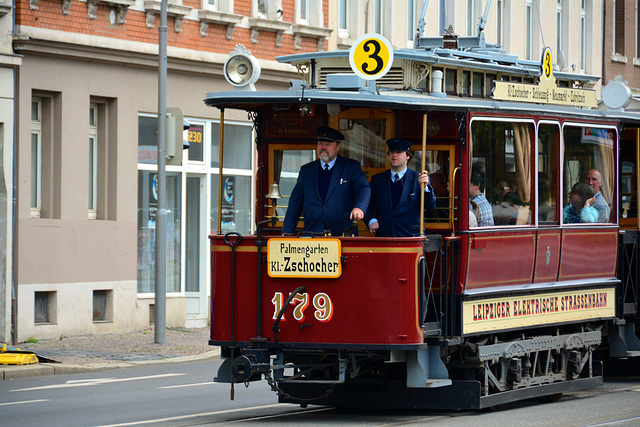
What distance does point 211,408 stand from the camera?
1306 centimetres

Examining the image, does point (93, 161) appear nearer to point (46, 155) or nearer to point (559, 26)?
point (46, 155)

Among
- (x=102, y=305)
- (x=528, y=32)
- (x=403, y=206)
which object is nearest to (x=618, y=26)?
(x=528, y=32)

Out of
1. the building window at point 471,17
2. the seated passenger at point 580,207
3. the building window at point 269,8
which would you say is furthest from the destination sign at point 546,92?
the building window at point 471,17

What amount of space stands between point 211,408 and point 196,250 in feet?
38.9

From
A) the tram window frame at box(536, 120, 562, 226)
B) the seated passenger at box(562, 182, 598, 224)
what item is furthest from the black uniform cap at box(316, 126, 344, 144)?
the seated passenger at box(562, 182, 598, 224)

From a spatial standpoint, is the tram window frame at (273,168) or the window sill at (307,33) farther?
the window sill at (307,33)

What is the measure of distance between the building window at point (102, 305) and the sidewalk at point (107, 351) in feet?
1.48

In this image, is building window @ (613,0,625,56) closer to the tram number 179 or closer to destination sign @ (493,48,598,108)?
destination sign @ (493,48,598,108)

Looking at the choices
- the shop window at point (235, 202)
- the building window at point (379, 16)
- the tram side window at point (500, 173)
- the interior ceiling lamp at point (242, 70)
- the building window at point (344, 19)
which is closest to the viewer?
the tram side window at point (500, 173)

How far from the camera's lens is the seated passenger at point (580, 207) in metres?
13.6

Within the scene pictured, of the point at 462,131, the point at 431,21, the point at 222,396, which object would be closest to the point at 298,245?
the point at 462,131

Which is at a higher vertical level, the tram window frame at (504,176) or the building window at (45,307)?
the tram window frame at (504,176)

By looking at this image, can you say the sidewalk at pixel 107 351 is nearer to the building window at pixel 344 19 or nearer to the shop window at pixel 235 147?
the shop window at pixel 235 147

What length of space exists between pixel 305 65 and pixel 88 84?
9.48 metres
